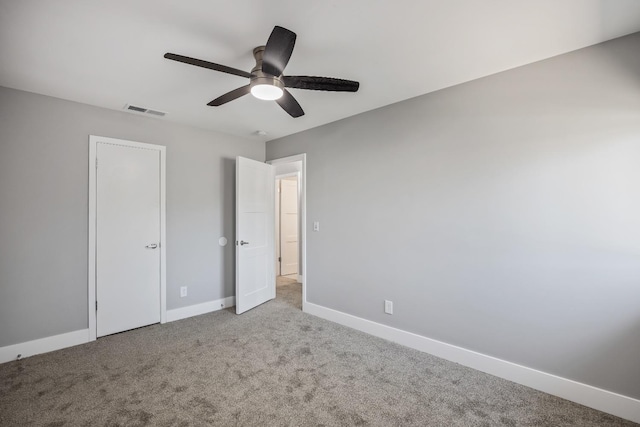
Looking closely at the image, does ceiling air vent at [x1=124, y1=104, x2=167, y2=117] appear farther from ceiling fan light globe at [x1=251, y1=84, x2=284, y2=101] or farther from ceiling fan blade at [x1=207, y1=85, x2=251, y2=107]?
ceiling fan light globe at [x1=251, y1=84, x2=284, y2=101]

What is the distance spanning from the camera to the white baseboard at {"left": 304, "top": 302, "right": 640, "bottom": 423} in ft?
6.13

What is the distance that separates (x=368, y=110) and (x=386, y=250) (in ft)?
5.06

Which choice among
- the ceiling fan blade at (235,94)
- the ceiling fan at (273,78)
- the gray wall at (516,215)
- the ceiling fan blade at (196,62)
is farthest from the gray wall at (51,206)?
the gray wall at (516,215)

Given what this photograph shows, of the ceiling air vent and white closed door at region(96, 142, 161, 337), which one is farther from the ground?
the ceiling air vent

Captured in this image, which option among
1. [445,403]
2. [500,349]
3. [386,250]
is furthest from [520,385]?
[386,250]

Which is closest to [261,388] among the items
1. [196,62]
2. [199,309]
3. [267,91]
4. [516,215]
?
[199,309]

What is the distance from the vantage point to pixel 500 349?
2.32 metres

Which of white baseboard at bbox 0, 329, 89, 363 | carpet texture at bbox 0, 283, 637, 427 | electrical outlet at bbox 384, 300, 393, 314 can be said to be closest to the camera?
carpet texture at bbox 0, 283, 637, 427

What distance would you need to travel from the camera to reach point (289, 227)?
608cm

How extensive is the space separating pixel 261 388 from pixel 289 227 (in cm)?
408

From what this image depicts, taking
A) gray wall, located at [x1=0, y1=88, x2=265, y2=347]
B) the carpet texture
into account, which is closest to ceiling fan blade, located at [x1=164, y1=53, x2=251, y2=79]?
gray wall, located at [x1=0, y1=88, x2=265, y2=347]

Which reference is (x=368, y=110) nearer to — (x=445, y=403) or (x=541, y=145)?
(x=541, y=145)

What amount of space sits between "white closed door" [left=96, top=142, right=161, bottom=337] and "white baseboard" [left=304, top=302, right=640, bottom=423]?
2.50 meters

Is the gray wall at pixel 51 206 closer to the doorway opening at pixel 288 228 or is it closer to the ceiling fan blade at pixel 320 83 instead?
the ceiling fan blade at pixel 320 83
